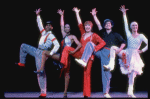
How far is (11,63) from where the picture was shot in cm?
489

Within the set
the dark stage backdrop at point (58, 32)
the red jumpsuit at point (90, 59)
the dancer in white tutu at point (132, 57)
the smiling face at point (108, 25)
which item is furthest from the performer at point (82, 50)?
the dark stage backdrop at point (58, 32)

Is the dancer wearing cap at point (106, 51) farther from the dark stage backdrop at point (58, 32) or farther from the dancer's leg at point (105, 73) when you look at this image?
the dark stage backdrop at point (58, 32)

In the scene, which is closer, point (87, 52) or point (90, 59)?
point (87, 52)

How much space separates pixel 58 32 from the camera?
16.1 feet

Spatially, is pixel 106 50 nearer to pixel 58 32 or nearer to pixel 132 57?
pixel 132 57

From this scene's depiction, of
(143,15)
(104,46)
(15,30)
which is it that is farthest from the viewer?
(15,30)

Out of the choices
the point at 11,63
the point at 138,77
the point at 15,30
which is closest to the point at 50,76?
the point at 11,63

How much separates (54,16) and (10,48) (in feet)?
4.61

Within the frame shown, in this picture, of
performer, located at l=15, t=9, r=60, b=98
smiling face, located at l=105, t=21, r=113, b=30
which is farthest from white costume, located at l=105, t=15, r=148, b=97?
performer, located at l=15, t=9, r=60, b=98

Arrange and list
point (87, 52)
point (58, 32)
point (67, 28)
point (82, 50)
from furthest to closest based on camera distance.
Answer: point (58, 32) → point (67, 28) → point (82, 50) → point (87, 52)

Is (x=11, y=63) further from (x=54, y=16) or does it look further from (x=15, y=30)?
(x=54, y=16)

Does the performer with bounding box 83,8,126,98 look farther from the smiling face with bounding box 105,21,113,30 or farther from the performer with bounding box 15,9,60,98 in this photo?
the performer with bounding box 15,9,60,98

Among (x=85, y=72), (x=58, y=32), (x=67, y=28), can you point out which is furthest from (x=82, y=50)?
(x=58, y=32)

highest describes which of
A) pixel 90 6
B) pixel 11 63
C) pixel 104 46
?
pixel 90 6
